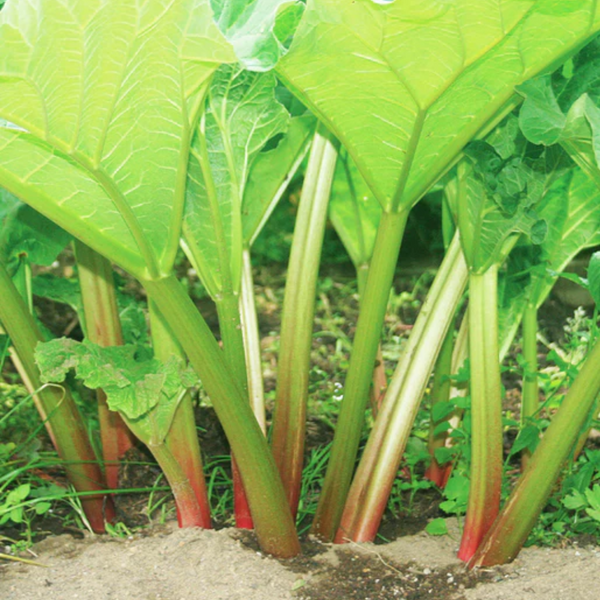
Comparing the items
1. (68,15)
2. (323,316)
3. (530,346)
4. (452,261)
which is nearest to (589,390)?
(452,261)

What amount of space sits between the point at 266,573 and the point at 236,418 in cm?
29

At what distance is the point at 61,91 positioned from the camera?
1.10 m

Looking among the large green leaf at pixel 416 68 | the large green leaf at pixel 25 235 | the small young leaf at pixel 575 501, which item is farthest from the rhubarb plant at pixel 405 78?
the large green leaf at pixel 25 235

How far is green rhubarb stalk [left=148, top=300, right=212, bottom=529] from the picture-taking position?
157 centimetres

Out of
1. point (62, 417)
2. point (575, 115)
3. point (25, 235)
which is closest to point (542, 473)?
point (575, 115)

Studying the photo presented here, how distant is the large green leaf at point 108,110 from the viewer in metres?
1.04

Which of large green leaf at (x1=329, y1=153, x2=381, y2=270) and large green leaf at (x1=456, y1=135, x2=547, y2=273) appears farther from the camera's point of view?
large green leaf at (x1=329, y1=153, x2=381, y2=270)

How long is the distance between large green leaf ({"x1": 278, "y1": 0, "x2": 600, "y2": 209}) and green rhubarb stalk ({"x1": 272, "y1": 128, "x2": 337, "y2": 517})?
0.26 meters

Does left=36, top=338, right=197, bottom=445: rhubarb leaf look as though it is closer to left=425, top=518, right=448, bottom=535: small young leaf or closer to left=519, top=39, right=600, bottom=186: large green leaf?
left=425, top=518, right=448, bottom=535: small young leaf

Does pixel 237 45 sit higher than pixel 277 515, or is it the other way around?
pixel 237 45

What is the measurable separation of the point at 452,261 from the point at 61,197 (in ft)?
2.56

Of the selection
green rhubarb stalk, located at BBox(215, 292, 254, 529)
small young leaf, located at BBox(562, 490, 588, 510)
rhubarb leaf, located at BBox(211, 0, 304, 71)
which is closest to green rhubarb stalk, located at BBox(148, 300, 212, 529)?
green rhubarb stalk, located at BBox(215, 292, 254, 529)

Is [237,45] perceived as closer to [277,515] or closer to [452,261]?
[452,261]

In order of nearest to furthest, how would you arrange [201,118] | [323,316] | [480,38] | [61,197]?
[480,38] → [61,197] → [201,118] → [323,316]
